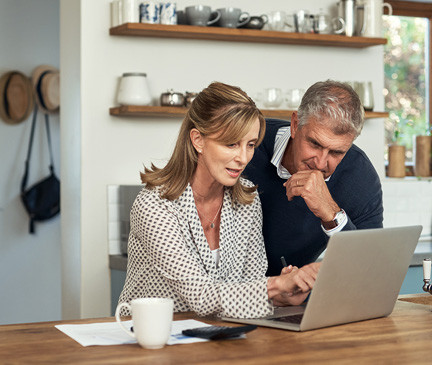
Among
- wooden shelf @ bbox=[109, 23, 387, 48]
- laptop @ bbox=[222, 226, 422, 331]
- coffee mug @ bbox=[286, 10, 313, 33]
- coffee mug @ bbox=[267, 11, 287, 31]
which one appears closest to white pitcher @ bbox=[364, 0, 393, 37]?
wooden shelf @ bbox=[109, 23, 387, 48]

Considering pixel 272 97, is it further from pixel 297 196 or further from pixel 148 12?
pixel 297 196

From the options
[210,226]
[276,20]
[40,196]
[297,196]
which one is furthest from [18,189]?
[210,226]

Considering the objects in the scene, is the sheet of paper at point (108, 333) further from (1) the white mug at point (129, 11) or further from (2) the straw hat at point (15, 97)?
(2) the straw hat at point (15, 97)

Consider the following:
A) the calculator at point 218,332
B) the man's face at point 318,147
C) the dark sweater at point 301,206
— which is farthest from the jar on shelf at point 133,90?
the calculator at point 218,332

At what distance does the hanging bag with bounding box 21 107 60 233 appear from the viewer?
4.91 meters

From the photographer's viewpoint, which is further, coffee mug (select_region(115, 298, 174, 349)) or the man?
the man

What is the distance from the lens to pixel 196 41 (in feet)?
12.5

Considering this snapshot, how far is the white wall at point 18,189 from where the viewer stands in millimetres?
4902

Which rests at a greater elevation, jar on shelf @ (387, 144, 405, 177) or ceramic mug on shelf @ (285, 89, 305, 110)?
ceramic mug on shelf @ (285, 89, 305, 110)

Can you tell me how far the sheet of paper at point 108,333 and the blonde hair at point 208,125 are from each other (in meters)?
0.38

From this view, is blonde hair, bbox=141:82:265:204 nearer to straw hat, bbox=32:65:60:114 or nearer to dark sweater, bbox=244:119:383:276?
dark sweater, bbox=244:119:383:276

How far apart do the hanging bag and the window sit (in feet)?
7.20

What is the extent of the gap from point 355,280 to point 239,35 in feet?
7.39

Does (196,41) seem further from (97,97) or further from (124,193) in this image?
(124,193)
